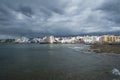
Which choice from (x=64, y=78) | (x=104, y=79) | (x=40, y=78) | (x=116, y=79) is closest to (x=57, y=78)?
(x=64, y=78)

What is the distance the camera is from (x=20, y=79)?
2534cm

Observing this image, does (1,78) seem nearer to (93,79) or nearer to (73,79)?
(73,79)

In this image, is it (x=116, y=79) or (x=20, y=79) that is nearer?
(x=116, y=79)

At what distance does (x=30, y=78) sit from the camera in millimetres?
25750

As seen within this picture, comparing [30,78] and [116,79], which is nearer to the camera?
[116,79]

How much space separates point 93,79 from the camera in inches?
972

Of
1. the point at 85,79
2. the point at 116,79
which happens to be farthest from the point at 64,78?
the point at 116,79

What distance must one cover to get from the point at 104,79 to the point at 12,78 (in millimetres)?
14449

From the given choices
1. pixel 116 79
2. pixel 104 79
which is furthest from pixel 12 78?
pixel 116 79

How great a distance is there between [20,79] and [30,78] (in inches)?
61.0

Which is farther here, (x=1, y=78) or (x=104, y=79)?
(x=1, y=78)

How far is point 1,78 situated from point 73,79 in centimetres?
1163

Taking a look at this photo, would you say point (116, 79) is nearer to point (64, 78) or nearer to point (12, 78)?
point (64, 78)

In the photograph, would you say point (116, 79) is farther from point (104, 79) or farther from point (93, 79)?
point (93, 79)
